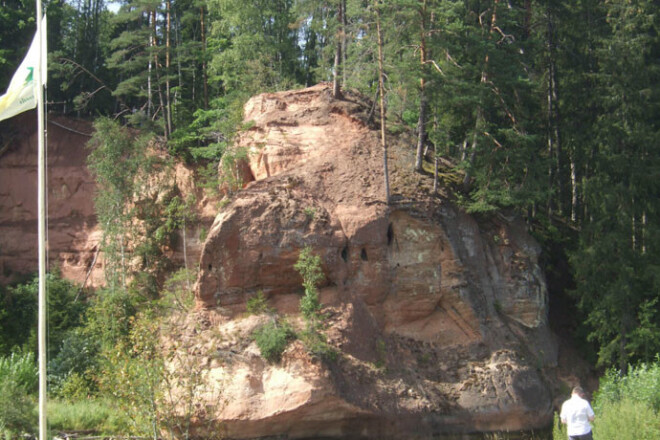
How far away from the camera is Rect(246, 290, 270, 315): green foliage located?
2158 cm

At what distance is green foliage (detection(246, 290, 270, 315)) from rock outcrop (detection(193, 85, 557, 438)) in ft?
0.92

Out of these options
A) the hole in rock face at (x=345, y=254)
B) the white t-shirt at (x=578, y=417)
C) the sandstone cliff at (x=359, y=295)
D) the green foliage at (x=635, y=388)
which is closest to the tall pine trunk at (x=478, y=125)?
the sandstone cliff at (x=359, y=295)

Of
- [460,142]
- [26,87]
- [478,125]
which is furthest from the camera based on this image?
[460,142]

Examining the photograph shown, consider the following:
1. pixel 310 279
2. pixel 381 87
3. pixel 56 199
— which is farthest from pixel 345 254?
pixel 56 199

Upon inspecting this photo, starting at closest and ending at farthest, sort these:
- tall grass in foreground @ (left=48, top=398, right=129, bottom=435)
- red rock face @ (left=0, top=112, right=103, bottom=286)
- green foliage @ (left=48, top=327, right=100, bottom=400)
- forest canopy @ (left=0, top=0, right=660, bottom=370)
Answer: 1. tall grass in foreground @ (left=48, top=398, right=129, bottom=435)
2. green foliage @ (left=48, top=327, right=100, bottom=400)
3. forest canopy @ (left=0, top=0, right=660, bottom=370)
4. red rock face @ (left=0, top=112, right=103, bottom=286)

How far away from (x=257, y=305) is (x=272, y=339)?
1.61 metres

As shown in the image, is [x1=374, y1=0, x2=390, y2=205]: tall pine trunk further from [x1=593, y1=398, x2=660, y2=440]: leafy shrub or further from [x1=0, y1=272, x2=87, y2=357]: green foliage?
[x1=0, y1=272, x2=87, y2=357]: green foliage

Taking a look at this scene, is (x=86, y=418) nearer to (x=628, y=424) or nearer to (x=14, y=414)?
(x=14, y=414)

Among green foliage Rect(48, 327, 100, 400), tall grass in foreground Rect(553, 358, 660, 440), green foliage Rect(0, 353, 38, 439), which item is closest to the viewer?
tall grass in foreground Rect(553, 358, 660, 440)

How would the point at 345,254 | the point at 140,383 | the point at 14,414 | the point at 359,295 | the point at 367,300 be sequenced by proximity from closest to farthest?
the point at 140,383
the point at 14,414
the point at 359,295
the point at 367,300
the point at 345,254

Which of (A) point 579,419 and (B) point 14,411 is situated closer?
(A) point 579,419

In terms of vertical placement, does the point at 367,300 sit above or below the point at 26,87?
below

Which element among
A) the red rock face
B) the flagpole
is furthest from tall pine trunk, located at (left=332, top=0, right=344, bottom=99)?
the flagpole

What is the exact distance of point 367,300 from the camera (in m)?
22.6
